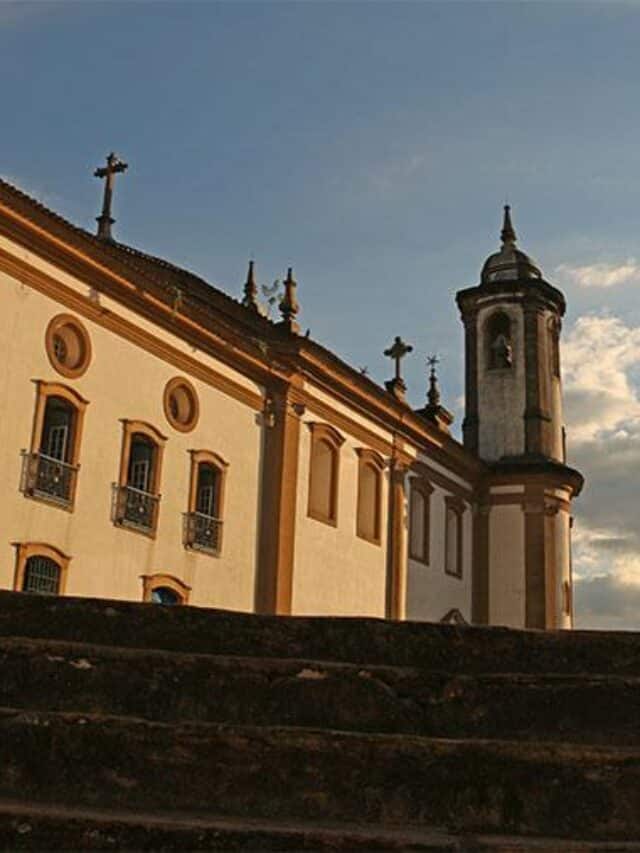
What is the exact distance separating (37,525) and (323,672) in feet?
34.9

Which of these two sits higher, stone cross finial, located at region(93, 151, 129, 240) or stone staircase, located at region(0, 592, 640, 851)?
stone cross finial, located at region(93, 151, 129, 240)

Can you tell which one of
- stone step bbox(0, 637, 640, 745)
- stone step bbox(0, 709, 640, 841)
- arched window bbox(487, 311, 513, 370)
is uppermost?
arched window bbox(487, 311, 513, 370)

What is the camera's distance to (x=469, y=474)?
1120 inches

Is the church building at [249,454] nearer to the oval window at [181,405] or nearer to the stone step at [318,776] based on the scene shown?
the oval window at [181,405]

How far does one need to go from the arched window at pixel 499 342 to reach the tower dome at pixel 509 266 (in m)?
1.20

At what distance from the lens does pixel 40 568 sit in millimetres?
15391

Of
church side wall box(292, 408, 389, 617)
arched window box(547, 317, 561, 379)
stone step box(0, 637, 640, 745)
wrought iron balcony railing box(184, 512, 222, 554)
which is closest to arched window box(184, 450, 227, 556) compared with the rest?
wrought iron balcony railing box(184, 512, 222, 554)

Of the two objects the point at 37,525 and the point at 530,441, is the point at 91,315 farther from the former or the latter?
the point at 530,441

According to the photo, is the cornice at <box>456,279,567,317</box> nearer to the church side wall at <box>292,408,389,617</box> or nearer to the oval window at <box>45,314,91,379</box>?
the church side wall at <box>292,408,389,617</box>

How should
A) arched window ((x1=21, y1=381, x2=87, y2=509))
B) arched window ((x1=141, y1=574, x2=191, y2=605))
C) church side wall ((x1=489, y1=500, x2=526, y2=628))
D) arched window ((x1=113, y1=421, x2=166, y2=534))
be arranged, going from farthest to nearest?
church side wall ((x1=489, y1=500, x2=526, y2=628)) → arched window ((x1=141, y1=574, x2=191, y2=605)) → arched window ((x1=113, y1=421, x2=166, y2=534)) → arched window ((x1=21, y1=381, x2=87, y2=509))

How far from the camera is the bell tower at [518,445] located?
1110 inches

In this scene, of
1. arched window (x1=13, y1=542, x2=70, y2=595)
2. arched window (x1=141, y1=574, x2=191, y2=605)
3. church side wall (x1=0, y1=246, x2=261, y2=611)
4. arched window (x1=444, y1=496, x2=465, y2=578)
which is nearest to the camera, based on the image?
arched window (x1=13, y1=542, x2=70, y2=595)

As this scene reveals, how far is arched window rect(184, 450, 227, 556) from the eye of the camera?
18.2 m

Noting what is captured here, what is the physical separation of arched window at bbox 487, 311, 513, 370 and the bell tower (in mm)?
27
